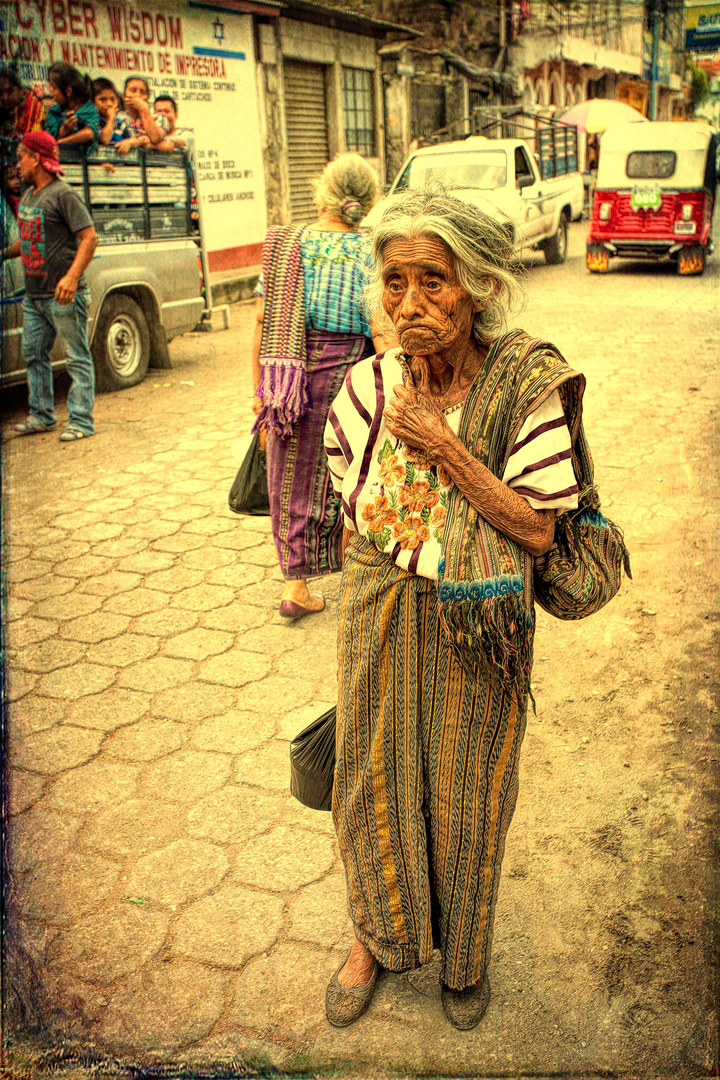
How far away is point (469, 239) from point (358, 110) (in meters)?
16.9

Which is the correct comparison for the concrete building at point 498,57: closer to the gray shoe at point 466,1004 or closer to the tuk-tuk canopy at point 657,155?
the tuk-tuk canopy at point 657,155

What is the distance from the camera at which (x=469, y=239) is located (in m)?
1.67

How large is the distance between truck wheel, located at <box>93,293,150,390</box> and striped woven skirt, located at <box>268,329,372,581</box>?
445cm

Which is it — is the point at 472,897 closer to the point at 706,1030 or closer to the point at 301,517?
the point at 706,1030

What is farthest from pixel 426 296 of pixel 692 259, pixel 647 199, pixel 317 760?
pixel 692 259

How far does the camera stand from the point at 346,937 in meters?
2.32

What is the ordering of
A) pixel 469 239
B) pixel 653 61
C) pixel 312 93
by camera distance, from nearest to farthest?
pixel 469 239, pixel 312 93, pixel 653 61

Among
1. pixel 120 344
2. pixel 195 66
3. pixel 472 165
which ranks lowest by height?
pixel 120 344

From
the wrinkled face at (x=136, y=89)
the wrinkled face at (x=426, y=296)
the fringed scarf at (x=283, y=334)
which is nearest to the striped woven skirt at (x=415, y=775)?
the wrinkled face at (x=426, y=296)

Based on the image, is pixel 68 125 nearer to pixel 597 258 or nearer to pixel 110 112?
pixel 110 112

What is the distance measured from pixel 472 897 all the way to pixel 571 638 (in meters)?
2.01

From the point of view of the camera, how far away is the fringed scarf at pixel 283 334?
10.9ft

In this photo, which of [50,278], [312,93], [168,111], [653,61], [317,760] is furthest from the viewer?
[653,61]

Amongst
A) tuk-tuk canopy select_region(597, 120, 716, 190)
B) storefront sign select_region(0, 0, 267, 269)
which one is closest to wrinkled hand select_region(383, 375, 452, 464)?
storefront sign select_region(0, 0, 267, 269)
